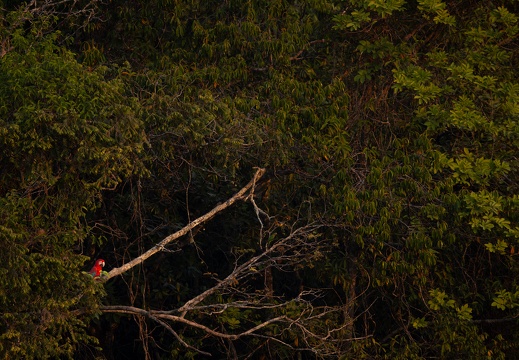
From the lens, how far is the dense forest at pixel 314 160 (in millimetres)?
8969

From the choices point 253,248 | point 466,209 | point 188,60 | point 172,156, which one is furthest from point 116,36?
point 466,209

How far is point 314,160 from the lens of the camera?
31.0ft

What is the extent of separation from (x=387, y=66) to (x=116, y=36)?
253 centimetres

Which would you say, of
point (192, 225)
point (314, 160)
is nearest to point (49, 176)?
point (192, 225)

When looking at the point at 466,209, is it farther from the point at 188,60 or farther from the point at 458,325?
the point at 188,60

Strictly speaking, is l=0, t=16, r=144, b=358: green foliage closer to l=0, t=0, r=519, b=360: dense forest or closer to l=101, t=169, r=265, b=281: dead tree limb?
l=0, t=0, r=519, b=360: dense forest

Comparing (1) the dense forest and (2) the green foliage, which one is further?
(1) the dense forest

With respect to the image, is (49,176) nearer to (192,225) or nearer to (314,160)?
(192,225)

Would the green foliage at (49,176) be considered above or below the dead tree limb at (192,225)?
above

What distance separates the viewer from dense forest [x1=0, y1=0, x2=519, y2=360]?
8.97 meters

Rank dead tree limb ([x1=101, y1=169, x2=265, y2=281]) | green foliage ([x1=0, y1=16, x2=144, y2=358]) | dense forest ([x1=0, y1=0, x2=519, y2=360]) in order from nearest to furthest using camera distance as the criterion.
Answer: green foliage ([x1=0, y1=16, x2=144, y2=358])
dead tree limb ([x1=101, y1=169, x2=265, y2=281])
dense forest ([x1=0, y1=0, x2=519, y2=360])

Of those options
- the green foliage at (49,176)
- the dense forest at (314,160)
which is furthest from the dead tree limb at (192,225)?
the green foliage at (49,176)

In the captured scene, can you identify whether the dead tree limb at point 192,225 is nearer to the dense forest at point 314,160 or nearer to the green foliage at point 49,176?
the dense forest at point 314,160

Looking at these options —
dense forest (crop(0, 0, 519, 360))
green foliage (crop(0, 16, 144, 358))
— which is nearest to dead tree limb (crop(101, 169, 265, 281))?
dense forest (crop(0, 0, 519, 360))
